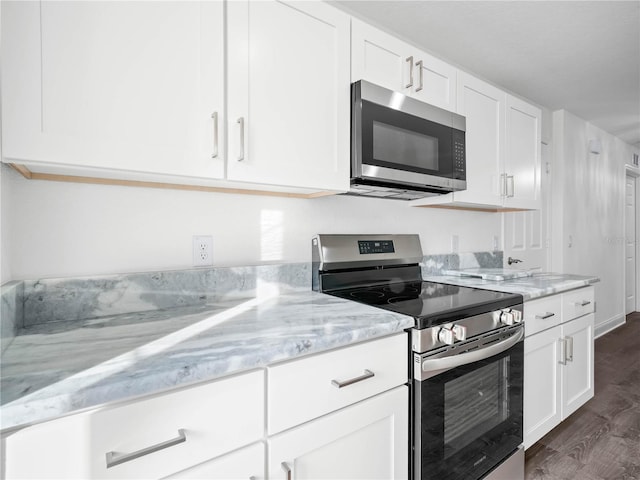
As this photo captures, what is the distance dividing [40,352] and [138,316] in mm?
352

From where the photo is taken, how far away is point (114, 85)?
957 millimetres

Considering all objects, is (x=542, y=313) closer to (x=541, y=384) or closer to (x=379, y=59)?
(x=541, y=384)

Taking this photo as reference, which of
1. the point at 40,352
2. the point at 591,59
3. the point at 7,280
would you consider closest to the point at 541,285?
the point at 591,59

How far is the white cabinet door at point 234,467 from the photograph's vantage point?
78 centimetres

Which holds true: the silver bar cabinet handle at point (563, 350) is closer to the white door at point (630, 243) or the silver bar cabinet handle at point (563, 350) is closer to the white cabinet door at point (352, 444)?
the white cabinet door at point (352, 444)

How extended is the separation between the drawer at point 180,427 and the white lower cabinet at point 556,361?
1427 millimetres

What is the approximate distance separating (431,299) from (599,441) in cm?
152

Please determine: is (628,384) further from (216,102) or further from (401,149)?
(216,102)

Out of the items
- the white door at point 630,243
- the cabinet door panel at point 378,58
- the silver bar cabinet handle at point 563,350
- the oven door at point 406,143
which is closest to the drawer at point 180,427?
the oven door at point 406,143

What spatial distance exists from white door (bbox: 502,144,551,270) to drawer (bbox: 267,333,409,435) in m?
2.19

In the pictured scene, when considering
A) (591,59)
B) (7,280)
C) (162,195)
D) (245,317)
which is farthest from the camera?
(591,59)

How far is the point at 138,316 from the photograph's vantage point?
46.9 inches

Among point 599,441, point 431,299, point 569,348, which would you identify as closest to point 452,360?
point 431,299

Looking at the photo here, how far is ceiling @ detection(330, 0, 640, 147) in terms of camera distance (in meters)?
1.88
